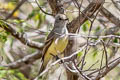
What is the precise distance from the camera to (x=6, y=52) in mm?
7738

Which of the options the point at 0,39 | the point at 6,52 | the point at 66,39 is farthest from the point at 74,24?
the point at 6,52

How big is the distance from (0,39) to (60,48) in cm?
102

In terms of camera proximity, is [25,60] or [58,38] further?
[25,60]

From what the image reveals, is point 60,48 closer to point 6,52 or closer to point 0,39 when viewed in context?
point 0,39

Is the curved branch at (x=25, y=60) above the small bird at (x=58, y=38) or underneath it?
underneath

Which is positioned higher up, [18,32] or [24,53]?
[18,32]

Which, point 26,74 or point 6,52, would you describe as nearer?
point 6,52

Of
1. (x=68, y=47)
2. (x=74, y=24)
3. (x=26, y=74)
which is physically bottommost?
(x=26, y=74)

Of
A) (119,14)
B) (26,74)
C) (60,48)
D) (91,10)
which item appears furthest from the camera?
(26,74)

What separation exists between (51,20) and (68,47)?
3.86 meters

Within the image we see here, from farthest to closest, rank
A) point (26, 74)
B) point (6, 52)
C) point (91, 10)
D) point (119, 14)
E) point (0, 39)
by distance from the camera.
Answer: point (26, 74) → point (6, 52) → point (119, 14) → point (0, 39) → point (91, 10)

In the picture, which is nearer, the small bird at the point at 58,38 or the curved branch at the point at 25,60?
the small bird at the point at 58,38

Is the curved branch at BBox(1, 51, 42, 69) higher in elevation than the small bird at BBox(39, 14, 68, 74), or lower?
lower

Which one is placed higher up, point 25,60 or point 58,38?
point 58,38
